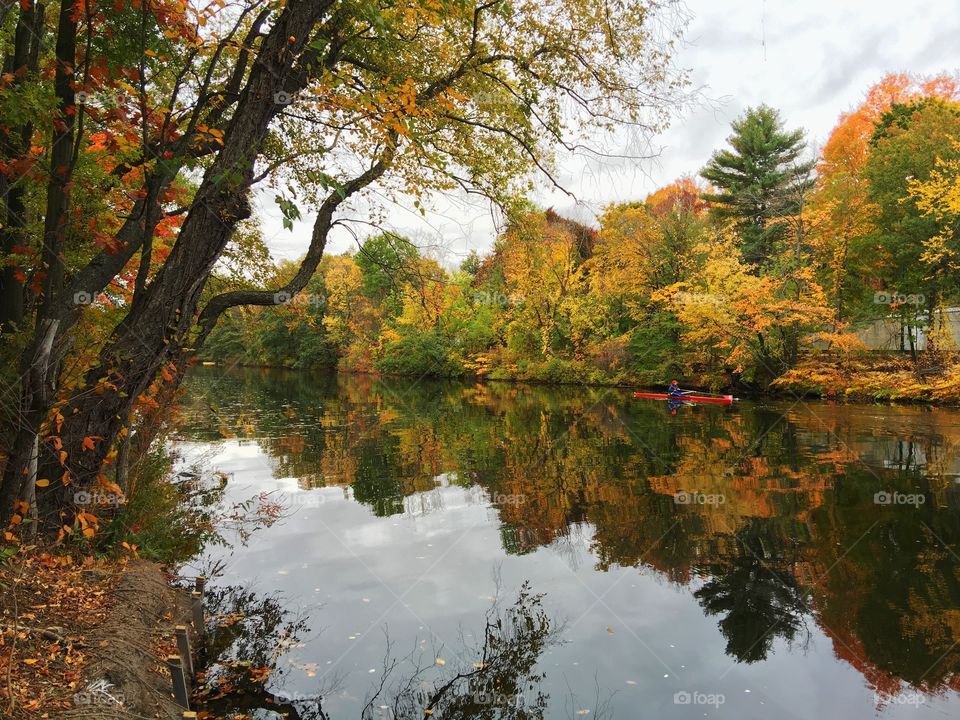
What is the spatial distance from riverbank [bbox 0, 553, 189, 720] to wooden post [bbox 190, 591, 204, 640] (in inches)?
14.1

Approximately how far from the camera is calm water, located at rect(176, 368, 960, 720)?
18.7ft

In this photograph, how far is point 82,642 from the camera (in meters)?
4.45

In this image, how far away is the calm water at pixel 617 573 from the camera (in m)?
5.71

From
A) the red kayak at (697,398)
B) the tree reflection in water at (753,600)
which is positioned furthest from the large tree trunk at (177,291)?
the red kayak at (697,398)

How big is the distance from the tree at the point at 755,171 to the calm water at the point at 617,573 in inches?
792

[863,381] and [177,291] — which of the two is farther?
[863,381]

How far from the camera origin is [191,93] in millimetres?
7621

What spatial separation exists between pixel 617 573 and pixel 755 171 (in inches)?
1333

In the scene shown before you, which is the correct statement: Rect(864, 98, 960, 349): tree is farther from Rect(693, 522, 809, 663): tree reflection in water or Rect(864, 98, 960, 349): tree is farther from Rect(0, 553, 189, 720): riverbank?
Rect(0, 553, 189, 720): riverbank

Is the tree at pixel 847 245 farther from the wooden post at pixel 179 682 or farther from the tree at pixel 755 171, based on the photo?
the wooden post at pixel 179 682

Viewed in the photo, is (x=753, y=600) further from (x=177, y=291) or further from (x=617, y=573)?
(x=177, y=291)

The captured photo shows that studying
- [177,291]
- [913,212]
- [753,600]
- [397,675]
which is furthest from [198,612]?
[913,212]

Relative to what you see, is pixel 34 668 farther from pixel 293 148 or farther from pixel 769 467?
pixel 769 467

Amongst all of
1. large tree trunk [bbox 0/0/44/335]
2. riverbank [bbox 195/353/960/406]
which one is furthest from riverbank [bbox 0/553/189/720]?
riverbank [bbox 195/353/960/406]
